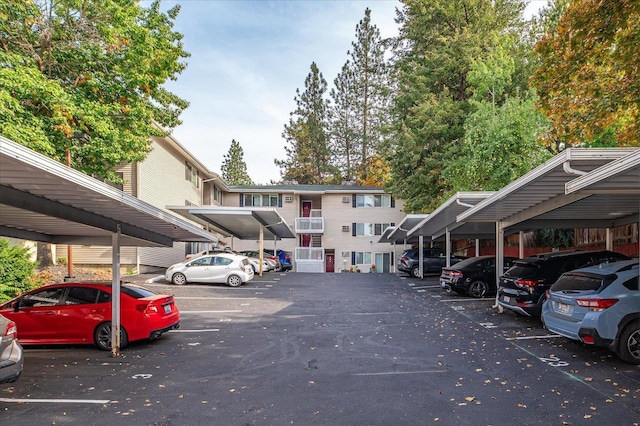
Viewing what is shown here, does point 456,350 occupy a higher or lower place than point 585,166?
lower

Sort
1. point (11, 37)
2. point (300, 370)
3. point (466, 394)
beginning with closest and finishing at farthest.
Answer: point (466, 394) < point (300, 370) < point (11, 37)

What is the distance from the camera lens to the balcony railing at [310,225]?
37.6 meters

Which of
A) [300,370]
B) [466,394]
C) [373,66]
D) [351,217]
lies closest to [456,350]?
[466,394]

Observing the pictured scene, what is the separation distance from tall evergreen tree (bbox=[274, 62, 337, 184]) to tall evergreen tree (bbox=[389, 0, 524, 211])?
22599 millimetres

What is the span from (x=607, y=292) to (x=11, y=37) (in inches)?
691

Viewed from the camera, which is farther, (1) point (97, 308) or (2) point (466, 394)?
(1) point (97, 308)

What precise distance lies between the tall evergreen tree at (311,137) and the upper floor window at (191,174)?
21.9m

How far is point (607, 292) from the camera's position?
23.9ft

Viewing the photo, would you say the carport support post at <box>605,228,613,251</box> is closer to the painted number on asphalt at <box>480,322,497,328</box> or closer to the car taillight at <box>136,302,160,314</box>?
the painted number on asphalt at <box>480,322,497,328</box>

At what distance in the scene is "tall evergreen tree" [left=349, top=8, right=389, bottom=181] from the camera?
4878 centimetres

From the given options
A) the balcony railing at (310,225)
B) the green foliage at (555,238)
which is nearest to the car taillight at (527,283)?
the green foliage at (555,238)

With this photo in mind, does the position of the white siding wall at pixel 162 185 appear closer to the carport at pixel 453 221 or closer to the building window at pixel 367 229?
the carport at pixel 453 221

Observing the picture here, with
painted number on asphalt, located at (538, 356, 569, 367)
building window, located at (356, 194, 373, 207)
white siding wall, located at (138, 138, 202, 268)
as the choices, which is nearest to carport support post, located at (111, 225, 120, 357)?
painted number on asphalt, located at (538, 356, 569, 367)

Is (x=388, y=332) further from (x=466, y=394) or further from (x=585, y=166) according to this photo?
(x=585, y=166)
